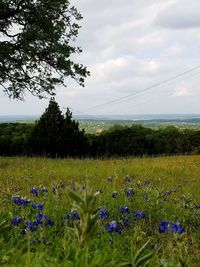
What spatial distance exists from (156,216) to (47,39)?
14.9 metres

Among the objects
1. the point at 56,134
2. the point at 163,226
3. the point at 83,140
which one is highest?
the point at 163,226

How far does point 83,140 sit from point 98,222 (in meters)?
18.8

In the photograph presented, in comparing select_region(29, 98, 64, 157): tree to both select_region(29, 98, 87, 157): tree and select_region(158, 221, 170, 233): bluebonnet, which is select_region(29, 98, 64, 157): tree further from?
select_region(158, 221, 170, 233): bluebonnet

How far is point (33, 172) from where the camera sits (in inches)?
516

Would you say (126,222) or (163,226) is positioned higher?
(163,226)

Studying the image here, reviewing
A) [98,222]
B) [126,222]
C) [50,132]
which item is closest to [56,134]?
[50,132]

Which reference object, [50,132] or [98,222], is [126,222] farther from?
[50,132]

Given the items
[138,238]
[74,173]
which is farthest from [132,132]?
[138,238]

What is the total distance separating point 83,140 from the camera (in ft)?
77.3

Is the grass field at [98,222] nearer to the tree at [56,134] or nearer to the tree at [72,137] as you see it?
the tree at [56,134]

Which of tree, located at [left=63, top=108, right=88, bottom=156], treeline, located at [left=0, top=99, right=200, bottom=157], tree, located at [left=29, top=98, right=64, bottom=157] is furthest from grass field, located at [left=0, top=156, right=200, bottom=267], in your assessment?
treeline, located at [left=0, top=99, right=200, bottom=157]

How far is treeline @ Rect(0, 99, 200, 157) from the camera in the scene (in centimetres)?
2289

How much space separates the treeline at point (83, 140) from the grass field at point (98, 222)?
26.4 ft

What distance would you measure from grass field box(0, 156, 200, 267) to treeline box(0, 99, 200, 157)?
26.4 ft
